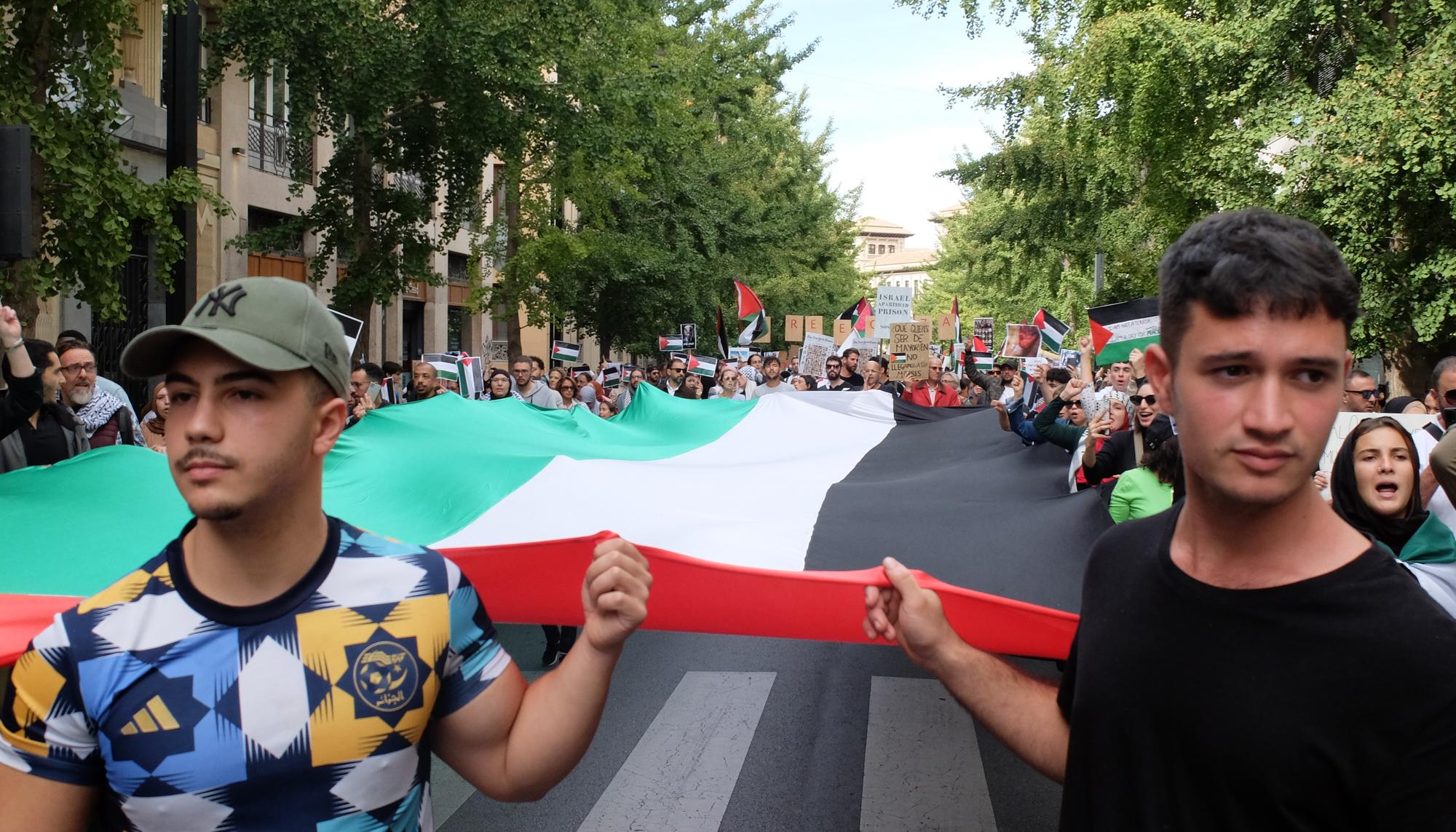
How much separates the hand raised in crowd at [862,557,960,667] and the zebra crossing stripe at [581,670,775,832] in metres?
3.42

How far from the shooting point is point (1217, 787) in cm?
175

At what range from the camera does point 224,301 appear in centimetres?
201

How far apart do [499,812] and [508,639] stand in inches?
148

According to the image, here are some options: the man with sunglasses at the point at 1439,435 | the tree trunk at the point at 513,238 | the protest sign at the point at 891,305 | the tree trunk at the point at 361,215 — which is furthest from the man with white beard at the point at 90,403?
the tree trunk at the point at 513,238

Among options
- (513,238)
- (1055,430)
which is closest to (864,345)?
(513,238)

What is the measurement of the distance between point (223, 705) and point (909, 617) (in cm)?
119

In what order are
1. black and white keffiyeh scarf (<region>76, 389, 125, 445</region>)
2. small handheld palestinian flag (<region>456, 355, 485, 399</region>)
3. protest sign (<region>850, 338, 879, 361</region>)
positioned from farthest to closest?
protest sign (<region>850, 338, 879, 361</region>), small handheld palestinian flag (<region>456, 355, 485, 399</region>), black and white keffiyeh scarf (<region>76, 389, 125, 445</region>)

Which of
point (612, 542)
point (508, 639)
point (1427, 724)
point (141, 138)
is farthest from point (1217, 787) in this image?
point (141, 138)

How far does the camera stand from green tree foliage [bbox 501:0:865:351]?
78.1ft

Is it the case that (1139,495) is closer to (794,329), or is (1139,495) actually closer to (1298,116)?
(1298,116)

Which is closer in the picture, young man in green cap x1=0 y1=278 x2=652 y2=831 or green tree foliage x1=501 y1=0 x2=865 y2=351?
young man in green cap x1=0 y1=278 x2=652 y2=831

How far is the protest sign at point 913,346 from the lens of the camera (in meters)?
17.4

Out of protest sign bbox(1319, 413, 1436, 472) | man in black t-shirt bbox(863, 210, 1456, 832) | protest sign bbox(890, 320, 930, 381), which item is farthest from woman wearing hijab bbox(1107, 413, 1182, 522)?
protest sign bbox(890, 320, 930, 381)

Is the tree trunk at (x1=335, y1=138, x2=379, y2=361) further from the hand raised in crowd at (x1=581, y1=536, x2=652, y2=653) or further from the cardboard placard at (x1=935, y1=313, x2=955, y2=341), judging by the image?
the hand raised in crowd at (x1=581, y1=536, x2=652, y2=653)
